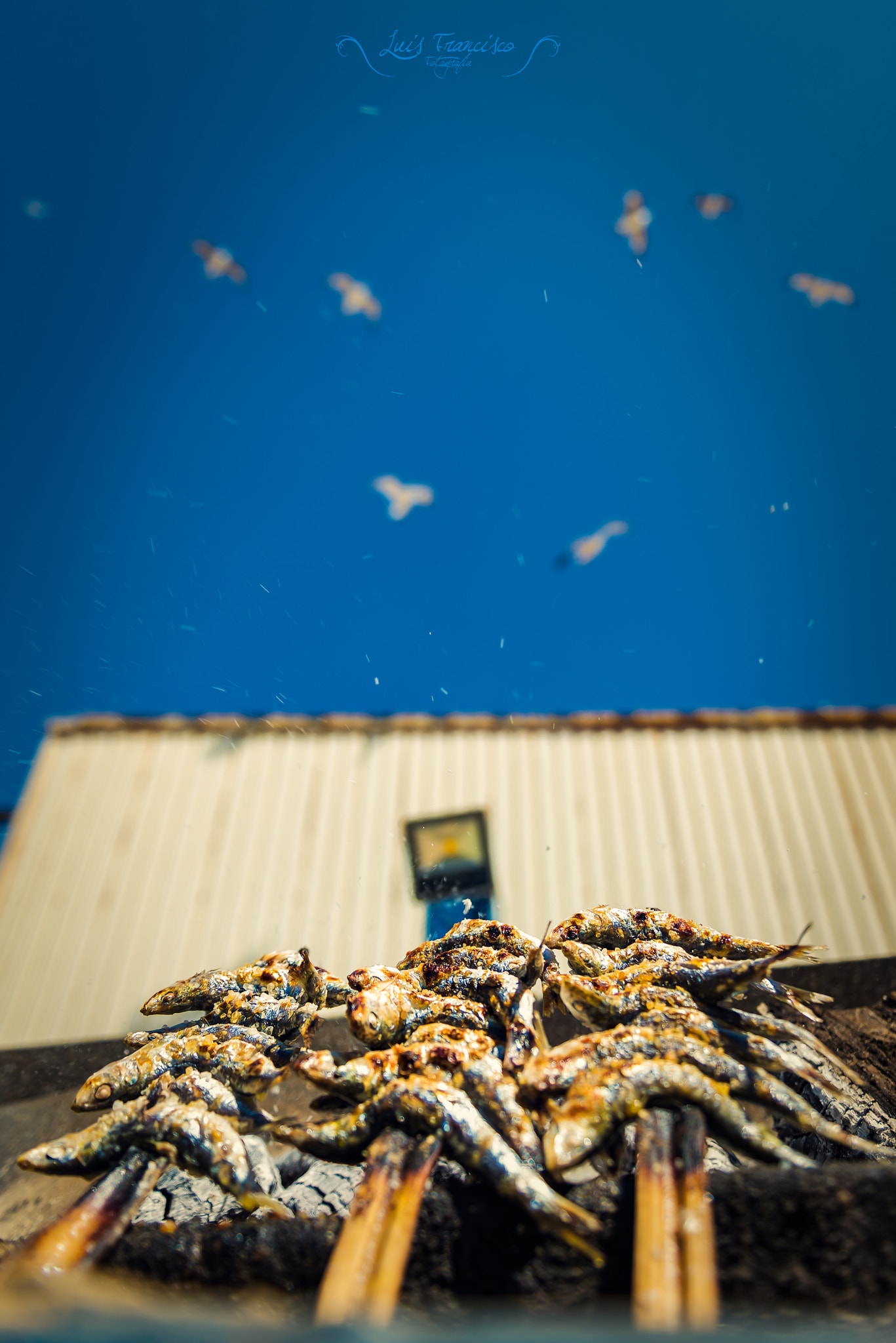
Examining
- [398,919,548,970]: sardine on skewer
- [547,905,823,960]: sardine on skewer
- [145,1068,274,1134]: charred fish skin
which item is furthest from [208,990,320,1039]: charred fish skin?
[547,905,823,960]: sardine on skewer

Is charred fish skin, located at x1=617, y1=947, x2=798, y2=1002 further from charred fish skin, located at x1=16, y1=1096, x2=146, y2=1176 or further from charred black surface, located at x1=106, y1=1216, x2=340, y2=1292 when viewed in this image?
charred fish skin, located at x1=16, y1=1096, x2=146, y2=1176

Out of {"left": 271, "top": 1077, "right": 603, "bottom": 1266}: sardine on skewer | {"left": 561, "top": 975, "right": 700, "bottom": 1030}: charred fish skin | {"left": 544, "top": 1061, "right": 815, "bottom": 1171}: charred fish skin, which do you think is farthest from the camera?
{"left": 561, "top": 975, "right": 700, "bottom": 1030}: charred fish skin

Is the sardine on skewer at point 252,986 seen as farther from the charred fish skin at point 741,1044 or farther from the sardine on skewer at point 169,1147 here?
the charred fish skin at point 741,1044

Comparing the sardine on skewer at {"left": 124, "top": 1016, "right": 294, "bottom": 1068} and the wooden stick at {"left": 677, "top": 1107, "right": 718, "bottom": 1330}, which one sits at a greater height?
the sardine on skewer at {"left": 124, "top": 1016, "right": 294, "bottom": 1068}

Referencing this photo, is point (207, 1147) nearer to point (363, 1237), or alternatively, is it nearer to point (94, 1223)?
point (94, 1223)

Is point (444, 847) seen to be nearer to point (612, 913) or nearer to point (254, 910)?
point (254, 910)

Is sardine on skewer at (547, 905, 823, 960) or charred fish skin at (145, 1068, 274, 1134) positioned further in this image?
sardine on skewer at (547, 905, 823, 960)

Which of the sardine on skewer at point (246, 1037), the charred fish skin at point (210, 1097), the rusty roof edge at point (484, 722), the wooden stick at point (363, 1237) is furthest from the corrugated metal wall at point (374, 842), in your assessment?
the wooden stick at point (363, 1237)
